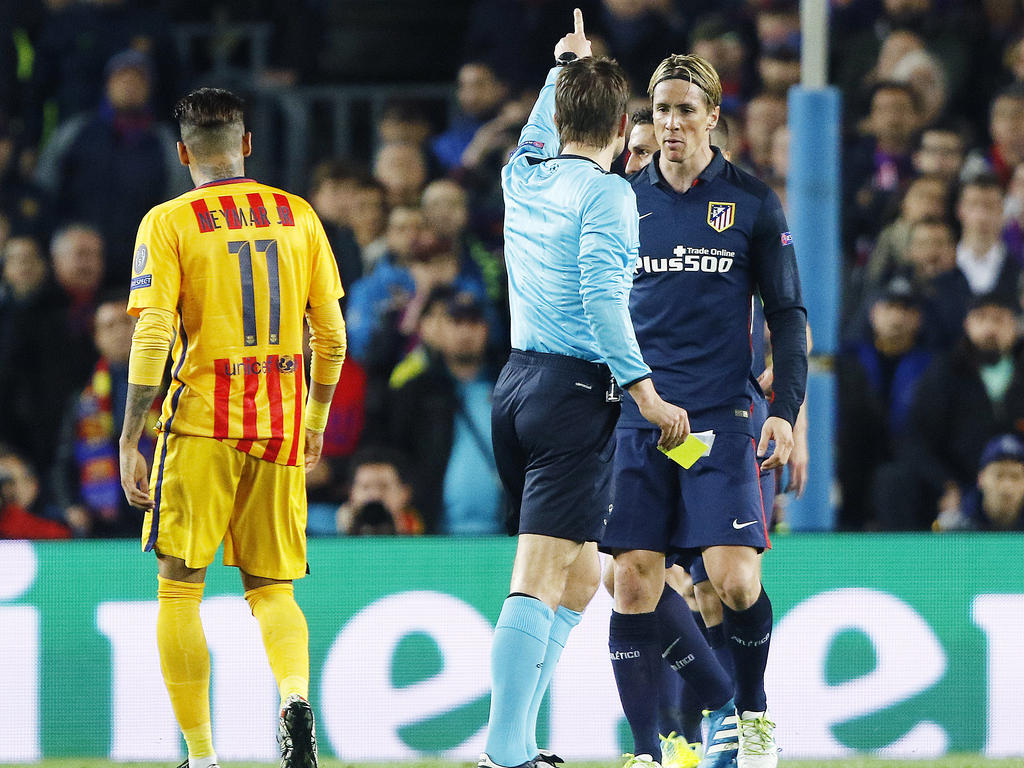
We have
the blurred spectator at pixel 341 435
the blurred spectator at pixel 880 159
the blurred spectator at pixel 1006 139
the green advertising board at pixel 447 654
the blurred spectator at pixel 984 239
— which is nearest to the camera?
the green advertising board at pixel 447 654

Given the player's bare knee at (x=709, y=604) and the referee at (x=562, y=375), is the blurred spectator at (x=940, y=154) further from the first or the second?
the referee at (x=562, y=375)

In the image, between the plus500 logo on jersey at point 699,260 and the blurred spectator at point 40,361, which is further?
the blurred spectator at point 40,361

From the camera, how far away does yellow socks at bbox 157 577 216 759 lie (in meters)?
4.82

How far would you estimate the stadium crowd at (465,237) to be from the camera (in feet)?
25.7

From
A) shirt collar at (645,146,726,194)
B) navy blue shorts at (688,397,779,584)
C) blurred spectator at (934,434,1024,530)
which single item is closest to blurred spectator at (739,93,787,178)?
blurred spectator at (934,434,1024,530)

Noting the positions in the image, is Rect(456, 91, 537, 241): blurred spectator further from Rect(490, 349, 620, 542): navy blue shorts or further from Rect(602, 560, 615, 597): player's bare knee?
Rect(490, 349, 620, 542): navy blue shorts

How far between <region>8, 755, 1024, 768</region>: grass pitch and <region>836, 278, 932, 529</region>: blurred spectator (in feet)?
6.99

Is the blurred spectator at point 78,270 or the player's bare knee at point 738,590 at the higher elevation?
the blurred spectator at point 78,270

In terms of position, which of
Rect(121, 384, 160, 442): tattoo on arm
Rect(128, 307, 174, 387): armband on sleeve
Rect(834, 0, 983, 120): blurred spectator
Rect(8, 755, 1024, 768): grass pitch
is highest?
Rect(834, 0, 983, 120): blurred spectator

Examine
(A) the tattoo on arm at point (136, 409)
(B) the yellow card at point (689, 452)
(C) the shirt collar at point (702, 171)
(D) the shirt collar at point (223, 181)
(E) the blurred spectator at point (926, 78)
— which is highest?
(E) the blurred spectator at point (926, 78)

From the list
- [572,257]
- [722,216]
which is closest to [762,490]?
[722,216]

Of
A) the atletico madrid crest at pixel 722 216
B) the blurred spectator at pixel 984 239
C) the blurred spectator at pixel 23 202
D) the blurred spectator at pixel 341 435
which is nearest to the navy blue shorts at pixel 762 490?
the atletico madrid crest at pixel 722 216

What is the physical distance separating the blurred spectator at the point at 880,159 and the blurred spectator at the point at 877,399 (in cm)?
95

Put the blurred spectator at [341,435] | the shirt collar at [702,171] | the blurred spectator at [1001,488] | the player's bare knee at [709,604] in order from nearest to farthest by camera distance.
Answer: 1. the shirt collar at [702,171]
2. the player's bare knee at [709,604]
3. the blurred spectator at [1001,488]
4. the blurred spectator at [341,435]
